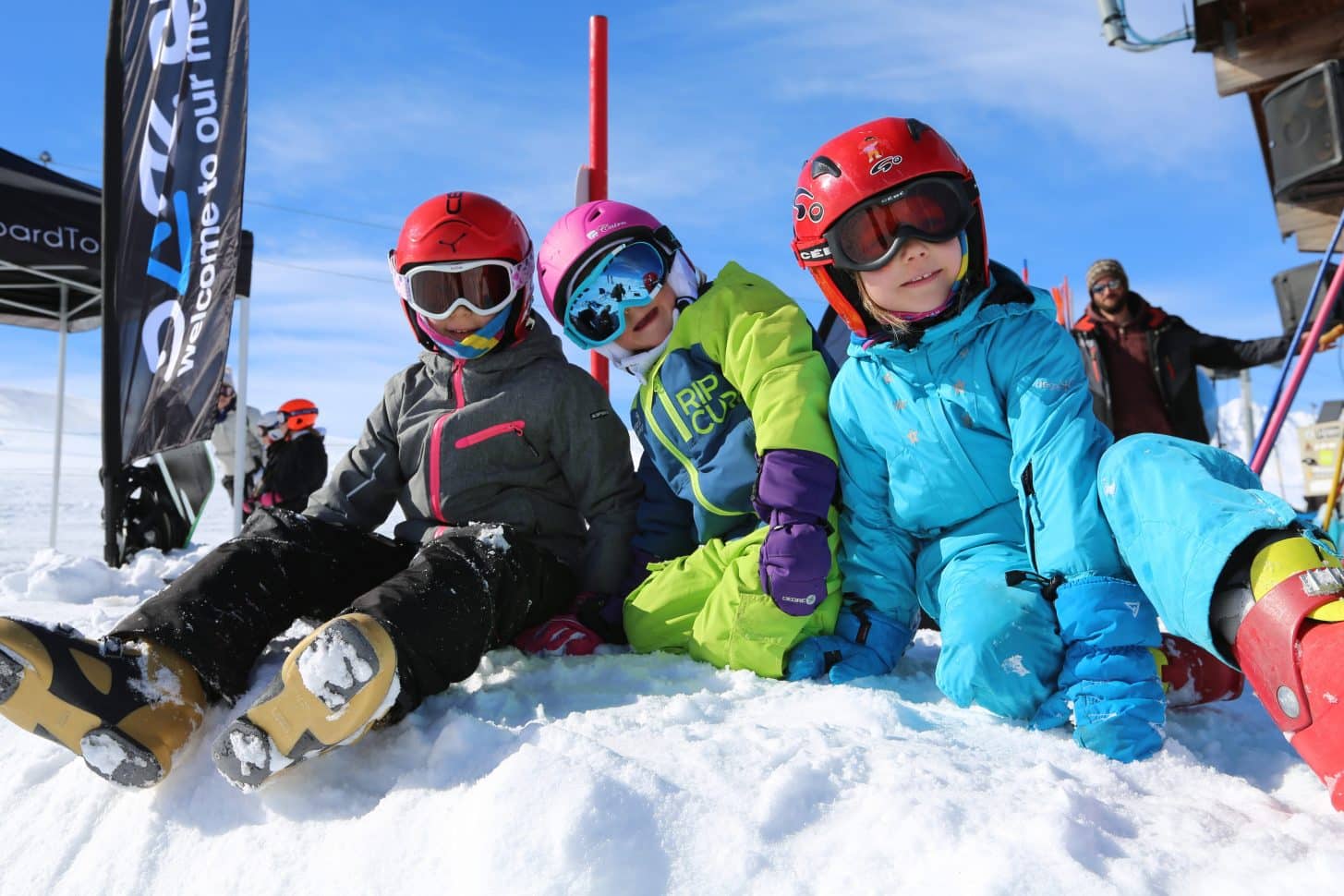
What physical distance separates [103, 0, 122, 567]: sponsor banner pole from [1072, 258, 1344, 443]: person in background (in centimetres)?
490

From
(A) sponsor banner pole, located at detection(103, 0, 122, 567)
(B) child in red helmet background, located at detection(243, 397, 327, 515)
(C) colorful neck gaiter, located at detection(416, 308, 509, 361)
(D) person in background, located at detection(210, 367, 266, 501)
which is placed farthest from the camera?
(D) person in background, located at detection(210, 367, 266, 501)

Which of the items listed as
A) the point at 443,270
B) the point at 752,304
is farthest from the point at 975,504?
the point at 443,270

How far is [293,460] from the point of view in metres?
8.32

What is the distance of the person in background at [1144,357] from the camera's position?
4.75m

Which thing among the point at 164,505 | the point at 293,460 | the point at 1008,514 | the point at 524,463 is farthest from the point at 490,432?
the point at 293,460

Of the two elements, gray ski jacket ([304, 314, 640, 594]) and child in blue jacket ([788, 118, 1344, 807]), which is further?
gray ski jacket ([304, 314, 640, 594])

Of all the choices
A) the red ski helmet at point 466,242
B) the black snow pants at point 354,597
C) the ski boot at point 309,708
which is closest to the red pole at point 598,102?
the red ski helmet at point 466,242

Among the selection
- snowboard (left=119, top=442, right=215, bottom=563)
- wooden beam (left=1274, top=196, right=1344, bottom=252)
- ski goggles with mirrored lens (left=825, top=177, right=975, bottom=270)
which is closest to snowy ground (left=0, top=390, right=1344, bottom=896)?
ski goggles with mirrored lens (left=825, top=177, right=975, bottom=270)

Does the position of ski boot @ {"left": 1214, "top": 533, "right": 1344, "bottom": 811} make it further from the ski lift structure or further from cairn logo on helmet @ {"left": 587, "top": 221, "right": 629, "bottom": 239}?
the ski lift structure

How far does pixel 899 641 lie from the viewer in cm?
219

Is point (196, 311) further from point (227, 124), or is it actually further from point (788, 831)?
point (788, 831)

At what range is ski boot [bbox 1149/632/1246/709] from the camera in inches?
71.9

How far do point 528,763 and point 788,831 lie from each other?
39 centimetres

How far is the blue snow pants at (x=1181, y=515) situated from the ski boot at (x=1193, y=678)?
13.4 inches
